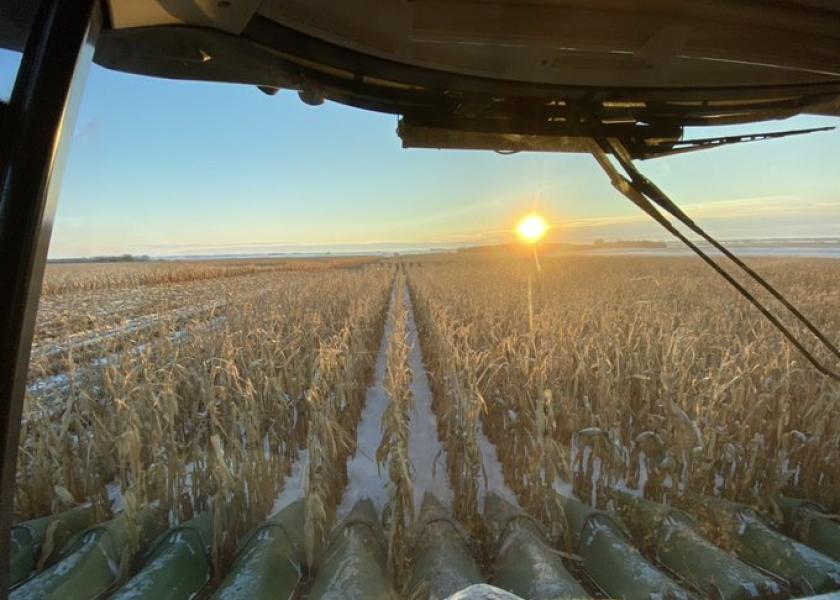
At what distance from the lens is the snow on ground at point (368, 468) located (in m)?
2.86

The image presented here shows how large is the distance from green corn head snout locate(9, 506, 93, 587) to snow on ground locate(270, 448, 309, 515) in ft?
3.15

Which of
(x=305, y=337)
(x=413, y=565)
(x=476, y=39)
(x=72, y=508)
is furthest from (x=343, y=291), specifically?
(x=476, y=39)

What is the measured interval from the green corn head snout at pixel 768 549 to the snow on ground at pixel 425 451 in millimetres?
1363

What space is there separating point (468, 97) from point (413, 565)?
173 centimetres

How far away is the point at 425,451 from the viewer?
3697 millimetres

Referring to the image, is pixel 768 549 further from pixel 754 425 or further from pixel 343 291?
pixel 343 291

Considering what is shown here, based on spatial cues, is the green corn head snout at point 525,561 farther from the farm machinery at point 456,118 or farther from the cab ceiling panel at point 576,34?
the cab ceiling panel at point 576,34

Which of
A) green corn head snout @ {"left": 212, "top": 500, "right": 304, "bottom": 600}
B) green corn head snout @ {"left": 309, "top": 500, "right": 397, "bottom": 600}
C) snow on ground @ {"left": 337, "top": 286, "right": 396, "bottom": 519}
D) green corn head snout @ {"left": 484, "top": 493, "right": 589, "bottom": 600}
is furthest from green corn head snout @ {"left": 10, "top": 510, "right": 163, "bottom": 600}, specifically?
green corn head snout @ {"left": 484, "top": 493, "right": 589, "bottom": 600}

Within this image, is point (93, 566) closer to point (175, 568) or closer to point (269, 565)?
point (175, 568)

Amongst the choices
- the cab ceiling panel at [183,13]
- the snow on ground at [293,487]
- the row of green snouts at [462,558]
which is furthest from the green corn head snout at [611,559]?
the cab ceiling panel at [183,13]

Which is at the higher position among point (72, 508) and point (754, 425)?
point (754, 425)

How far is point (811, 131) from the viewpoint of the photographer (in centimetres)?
148

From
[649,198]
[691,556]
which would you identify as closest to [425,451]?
[691,556]

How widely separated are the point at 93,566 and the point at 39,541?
0.51 m
